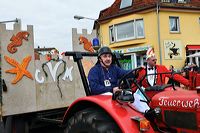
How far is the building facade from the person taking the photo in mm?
24266

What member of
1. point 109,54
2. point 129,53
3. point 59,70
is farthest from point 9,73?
point 129,53

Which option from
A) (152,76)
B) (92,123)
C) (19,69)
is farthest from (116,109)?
(19,69)

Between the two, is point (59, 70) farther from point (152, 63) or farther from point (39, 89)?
point (152, 63)

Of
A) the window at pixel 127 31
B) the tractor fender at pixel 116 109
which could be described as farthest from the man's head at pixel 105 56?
the window at pixel 127 31

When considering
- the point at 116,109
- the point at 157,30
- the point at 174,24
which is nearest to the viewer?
the point at 116,109

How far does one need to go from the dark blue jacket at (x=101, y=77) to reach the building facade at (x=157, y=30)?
784 inches

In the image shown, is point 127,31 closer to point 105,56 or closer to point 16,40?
point 16,40

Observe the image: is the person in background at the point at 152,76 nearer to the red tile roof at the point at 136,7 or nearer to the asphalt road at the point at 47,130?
the asphalt road at the point at 47,130

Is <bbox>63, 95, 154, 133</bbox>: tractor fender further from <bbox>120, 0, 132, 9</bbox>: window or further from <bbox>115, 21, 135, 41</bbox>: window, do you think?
<bbox>120, 0, 132, 9</bbox>: window

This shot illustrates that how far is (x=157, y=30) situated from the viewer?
24141mm

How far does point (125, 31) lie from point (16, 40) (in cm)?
2098

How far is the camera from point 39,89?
5.96 m

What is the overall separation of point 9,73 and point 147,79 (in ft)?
7.75

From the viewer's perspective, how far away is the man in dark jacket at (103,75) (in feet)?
12.8
